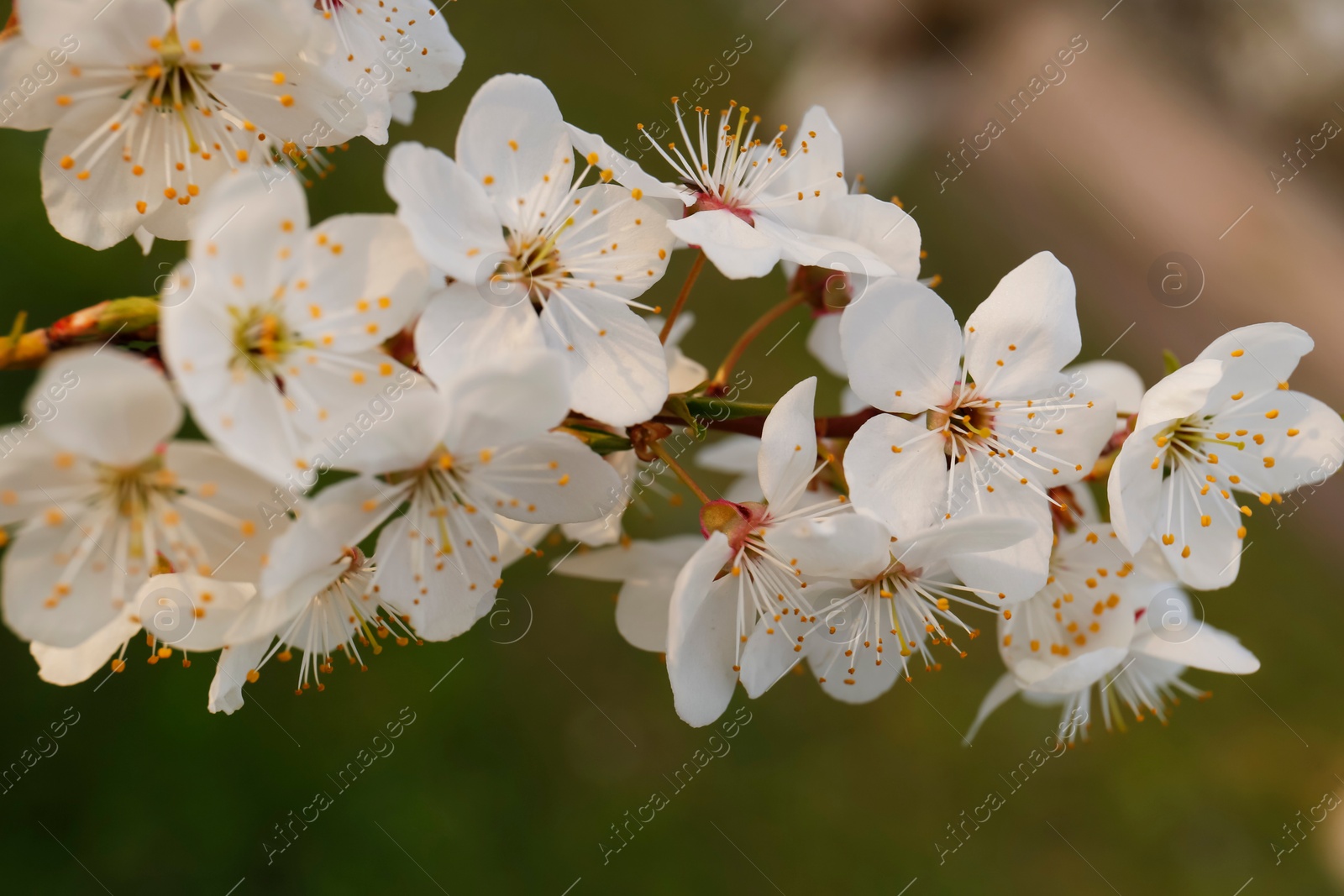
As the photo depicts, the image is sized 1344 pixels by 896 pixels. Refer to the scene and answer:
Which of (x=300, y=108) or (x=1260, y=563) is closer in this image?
(x=300, y=108)

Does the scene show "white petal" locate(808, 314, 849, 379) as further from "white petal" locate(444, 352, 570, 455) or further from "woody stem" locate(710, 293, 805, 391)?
"white petal" locate(444, 352, 570, 455)

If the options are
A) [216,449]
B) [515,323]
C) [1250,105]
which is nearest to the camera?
[216,449]

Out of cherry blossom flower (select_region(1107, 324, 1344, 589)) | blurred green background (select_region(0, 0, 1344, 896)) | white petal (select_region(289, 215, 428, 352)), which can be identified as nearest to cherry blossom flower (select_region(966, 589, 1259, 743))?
cherry blossom flower (select_region(1107, 324, 1344, 589))

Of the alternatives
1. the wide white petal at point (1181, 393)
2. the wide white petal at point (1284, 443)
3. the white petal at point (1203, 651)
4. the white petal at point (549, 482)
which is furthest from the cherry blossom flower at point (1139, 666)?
the white petal at point (549, 482)

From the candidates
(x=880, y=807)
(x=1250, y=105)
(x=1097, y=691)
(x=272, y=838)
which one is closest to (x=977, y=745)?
(x=880, y=807)

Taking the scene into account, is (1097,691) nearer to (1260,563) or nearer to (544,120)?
(544,120)

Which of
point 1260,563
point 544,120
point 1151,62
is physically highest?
point 1151,62
